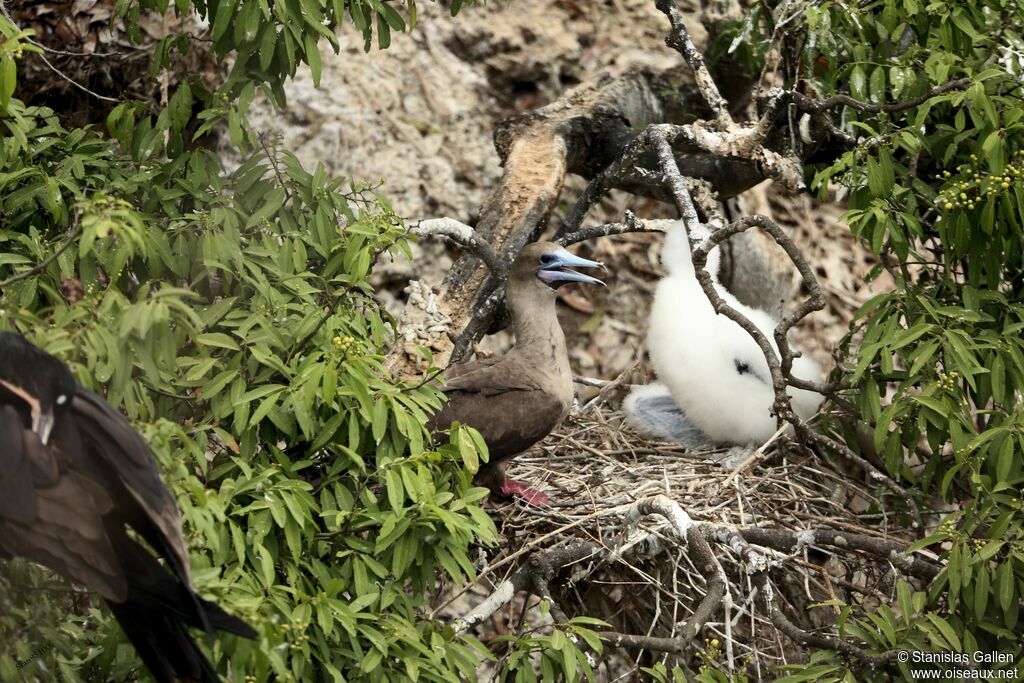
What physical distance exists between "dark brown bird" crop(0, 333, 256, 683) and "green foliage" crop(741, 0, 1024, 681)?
2038mm

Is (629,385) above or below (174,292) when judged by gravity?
below

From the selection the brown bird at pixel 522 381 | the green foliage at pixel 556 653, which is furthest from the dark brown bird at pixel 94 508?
the brown bird at pixel 522 381

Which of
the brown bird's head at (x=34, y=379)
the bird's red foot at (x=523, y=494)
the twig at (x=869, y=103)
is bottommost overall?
the bird's red foot at (x=523, y=494)

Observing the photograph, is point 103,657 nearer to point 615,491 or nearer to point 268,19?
point 268,19

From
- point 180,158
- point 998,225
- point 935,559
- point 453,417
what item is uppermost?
point 180,158

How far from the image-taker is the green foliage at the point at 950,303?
402cm

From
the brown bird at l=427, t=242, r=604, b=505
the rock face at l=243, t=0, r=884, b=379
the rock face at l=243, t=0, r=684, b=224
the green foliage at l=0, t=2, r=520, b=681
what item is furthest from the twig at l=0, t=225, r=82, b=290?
the rock face at l=243, t=0, r=684, b=224

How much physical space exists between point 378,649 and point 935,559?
2.35 meters

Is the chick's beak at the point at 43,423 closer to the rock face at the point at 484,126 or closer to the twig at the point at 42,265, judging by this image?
the twig at the point at 42,265

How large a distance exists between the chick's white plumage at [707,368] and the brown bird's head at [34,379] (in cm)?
358

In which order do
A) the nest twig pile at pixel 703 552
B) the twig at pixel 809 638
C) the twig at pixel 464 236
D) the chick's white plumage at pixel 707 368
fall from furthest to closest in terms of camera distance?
the chick's white plumage at pixel 707 368, the twig at pixel 464 236, the nest twig pile at pixel 703 552, the twig at pixel 809 638

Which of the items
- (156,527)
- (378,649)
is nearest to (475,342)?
(378,649)

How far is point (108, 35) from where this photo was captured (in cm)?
660

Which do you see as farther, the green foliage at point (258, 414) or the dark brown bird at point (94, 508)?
the green foliage at point (258, 414)
